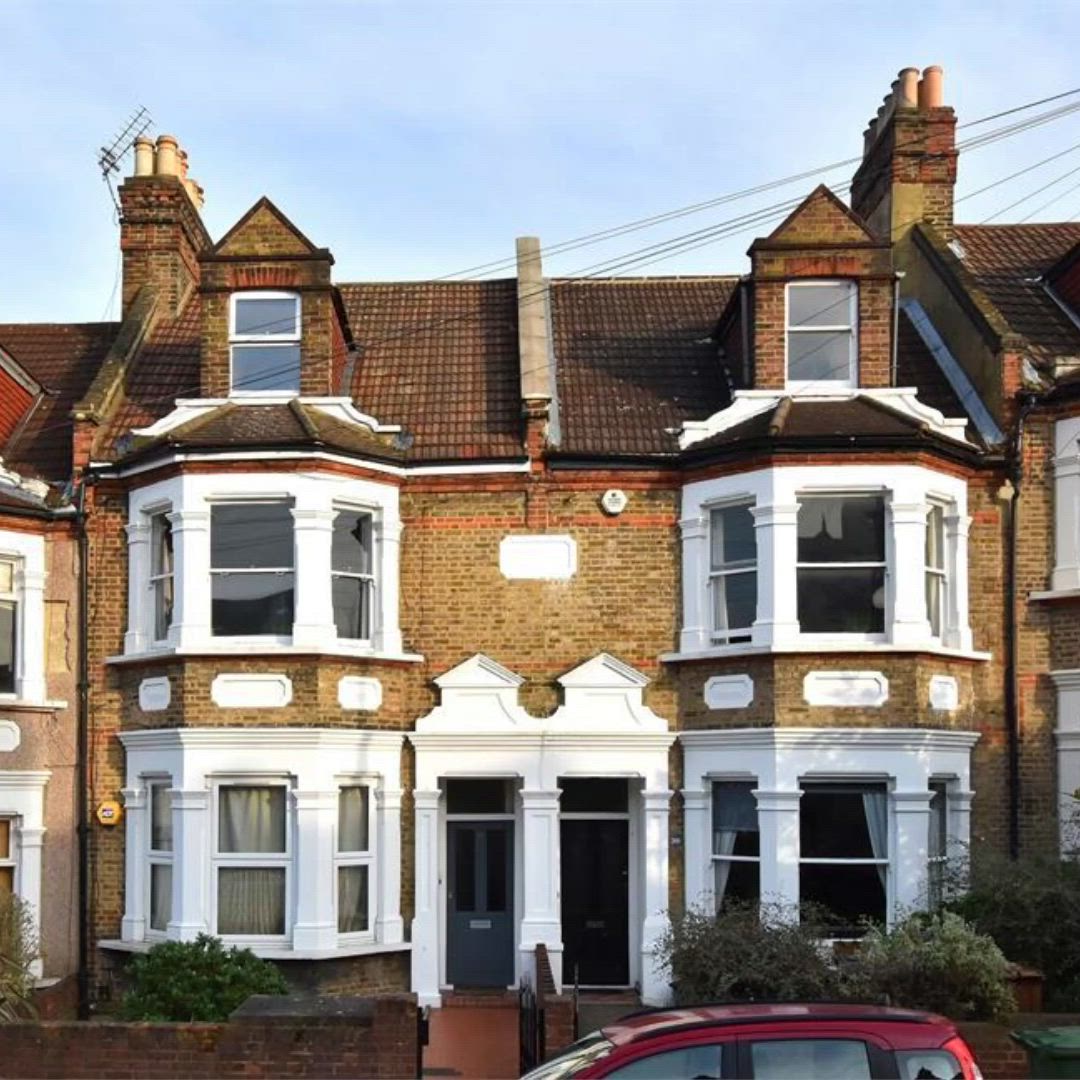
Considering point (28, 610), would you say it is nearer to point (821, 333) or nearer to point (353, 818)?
point (353, 818)

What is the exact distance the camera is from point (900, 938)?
1603cm

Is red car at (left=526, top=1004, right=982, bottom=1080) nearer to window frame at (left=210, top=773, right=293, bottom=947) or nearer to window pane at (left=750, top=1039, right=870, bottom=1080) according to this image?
window pane at (left=750, top=1039, right=870, bottom=1080)

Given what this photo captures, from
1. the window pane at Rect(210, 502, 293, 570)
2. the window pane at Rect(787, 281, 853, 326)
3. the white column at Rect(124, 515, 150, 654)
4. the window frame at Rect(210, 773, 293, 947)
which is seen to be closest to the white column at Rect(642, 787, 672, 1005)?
the window frame at Rect(210, 773, 293, 947)

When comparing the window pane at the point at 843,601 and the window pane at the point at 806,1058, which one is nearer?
the window pane at the point at 806,1058

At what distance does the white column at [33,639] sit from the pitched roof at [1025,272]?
39.9 ft

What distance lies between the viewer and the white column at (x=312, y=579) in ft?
62.2

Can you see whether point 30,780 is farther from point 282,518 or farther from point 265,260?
point 265,260

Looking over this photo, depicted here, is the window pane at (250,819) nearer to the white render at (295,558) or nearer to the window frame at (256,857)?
the window frame at (256,857)

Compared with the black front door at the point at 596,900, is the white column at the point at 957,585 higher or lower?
higher

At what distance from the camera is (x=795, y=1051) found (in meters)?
9.77

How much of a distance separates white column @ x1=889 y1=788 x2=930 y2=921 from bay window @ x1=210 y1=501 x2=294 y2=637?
7096 mm

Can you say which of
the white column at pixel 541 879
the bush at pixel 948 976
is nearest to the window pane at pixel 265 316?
the white column at pixel 541 879

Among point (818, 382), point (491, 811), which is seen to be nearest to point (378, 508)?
point (491, 811)

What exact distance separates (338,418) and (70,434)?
3.82m
